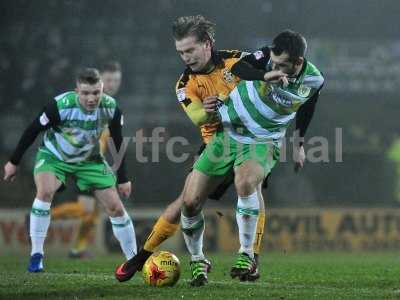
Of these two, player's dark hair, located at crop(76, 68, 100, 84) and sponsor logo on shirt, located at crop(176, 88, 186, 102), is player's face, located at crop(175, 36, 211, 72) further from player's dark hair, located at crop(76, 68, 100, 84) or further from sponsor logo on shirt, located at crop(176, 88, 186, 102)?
player's dark hair, located at crop(76, 68, 100, 84)

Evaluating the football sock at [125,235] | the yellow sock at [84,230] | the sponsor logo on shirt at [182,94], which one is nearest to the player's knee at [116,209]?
the football sock at [125,235]

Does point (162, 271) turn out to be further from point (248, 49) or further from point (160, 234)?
point (248, 49)

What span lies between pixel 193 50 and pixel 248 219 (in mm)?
1230

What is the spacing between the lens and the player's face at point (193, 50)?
6855 millimetres

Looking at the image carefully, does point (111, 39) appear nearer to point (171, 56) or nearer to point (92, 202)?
point (171, 56)

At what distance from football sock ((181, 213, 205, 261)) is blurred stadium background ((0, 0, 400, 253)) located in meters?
8.73

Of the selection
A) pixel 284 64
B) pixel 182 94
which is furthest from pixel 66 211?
pixel 284 64

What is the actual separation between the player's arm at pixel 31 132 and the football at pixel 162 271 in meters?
2.08

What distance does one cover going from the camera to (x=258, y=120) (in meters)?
6.95

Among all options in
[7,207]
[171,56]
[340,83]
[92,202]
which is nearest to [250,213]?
[92,202]

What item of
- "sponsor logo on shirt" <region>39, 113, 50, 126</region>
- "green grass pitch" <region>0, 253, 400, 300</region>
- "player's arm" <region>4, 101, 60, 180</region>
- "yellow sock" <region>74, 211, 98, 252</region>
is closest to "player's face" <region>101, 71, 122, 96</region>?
"yellow sock" <region>74, 211, 98, 252</region>

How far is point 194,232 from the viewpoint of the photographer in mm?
6996

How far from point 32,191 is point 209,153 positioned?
946 cm

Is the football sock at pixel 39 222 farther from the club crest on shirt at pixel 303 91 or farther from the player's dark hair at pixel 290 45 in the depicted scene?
the player's dark hair at pixel 290 45
